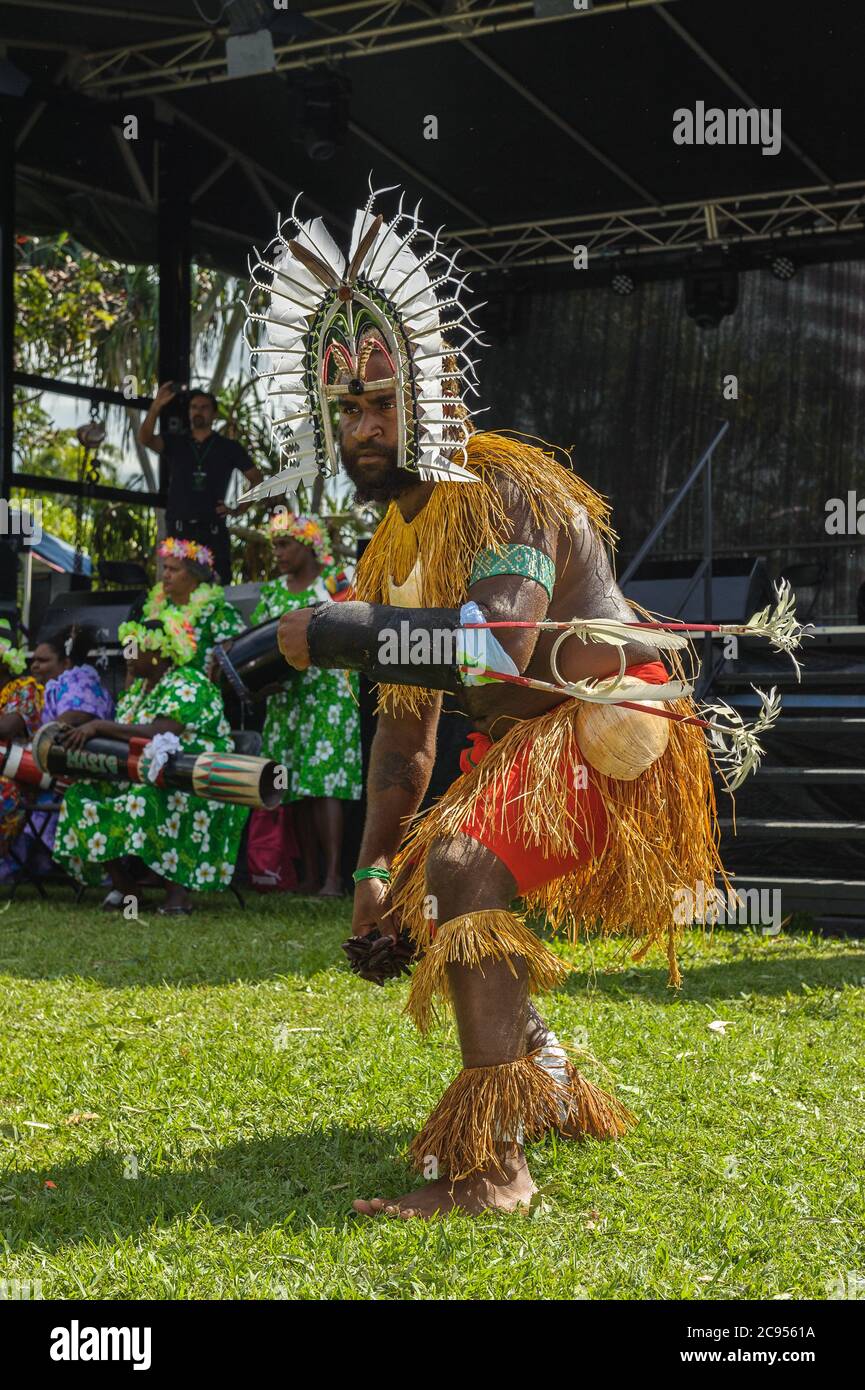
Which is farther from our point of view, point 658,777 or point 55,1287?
point 658,777

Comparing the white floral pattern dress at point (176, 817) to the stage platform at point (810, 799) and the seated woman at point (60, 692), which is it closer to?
the seated woman at point (60, 692)

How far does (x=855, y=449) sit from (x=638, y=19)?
4203 millimetres

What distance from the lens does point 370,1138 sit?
143 inches

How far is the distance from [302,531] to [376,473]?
16.7 ft

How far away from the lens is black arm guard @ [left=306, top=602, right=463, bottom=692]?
118 inches

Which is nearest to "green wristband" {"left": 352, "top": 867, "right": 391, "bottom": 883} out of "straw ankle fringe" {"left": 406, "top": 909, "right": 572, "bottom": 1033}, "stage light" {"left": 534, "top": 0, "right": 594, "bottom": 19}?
"straw ankle fringe" {"left": 406, "top": 909, "right": 572, "bottom": 1033}

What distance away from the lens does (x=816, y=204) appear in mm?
10852

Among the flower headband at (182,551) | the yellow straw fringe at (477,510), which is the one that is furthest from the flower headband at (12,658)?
the yellow straw fringe at (477,510)

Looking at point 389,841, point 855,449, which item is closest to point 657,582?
point 855,449

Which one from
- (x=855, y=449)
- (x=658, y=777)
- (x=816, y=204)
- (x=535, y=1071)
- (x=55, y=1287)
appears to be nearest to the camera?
(x=55, y=1287)

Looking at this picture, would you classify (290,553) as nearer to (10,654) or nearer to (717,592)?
(10,654)

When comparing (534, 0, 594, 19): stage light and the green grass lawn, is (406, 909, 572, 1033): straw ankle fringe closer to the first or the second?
the green grass lawn

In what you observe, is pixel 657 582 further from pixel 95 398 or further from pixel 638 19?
pixel 95 398

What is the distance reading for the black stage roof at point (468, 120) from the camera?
29.1ft
